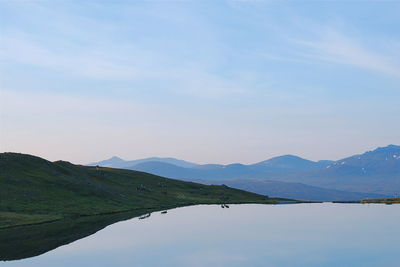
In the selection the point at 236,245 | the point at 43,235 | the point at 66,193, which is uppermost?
the point at 66,193

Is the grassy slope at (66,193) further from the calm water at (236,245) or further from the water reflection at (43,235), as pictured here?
the calm water at (236,245)

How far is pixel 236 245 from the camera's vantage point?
2213 inches

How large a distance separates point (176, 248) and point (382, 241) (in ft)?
87.2

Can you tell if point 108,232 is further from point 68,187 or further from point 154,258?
point 68,187

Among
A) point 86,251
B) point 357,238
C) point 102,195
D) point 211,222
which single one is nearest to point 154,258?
point 86,251

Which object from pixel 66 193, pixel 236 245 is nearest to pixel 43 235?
pixel 236 245

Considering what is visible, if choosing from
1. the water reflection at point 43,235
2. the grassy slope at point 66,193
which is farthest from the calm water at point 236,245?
the grassy slope at point 66,193

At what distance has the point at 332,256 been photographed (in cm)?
4875

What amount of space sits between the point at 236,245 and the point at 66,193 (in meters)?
76.4

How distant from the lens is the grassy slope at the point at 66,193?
98.0 m

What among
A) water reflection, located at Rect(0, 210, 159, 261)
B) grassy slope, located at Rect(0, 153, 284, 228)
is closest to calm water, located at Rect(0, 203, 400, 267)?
water reflection, located at Rect(0, 210, 159, 261)

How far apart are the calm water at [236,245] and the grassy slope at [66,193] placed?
25631mm

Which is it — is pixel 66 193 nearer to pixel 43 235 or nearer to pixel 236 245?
pixel 43 235

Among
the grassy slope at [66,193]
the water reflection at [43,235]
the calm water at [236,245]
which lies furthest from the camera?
the grassy slope at [66,193]
